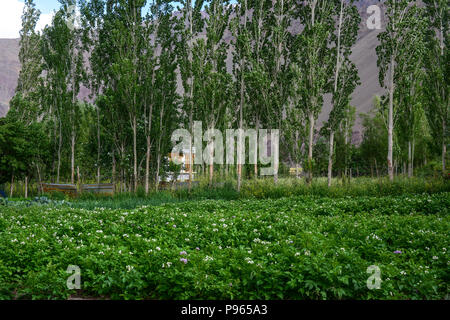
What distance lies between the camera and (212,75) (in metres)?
15.2

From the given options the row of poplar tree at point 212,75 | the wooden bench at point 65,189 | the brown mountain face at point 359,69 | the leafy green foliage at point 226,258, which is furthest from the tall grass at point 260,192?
the brown mountain face at point 359,69

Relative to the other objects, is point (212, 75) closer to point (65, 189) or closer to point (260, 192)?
point (260, 192)

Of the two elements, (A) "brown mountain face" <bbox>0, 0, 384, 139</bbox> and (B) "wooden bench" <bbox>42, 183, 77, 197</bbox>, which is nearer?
(B) "wooden bench" <bbox>42, 183, 77, 197</bbox>

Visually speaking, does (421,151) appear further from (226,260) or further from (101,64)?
(226,260)

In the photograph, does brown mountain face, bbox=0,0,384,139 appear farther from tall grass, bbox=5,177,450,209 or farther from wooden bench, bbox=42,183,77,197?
wooden bench, bbox=42,183,77,197

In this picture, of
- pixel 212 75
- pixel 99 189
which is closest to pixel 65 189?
pixel 99 189

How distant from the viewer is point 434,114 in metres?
18.8

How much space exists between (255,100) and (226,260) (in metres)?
14.2

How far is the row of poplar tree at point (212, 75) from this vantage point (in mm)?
15156

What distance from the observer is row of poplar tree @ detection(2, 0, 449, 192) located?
15156 mm

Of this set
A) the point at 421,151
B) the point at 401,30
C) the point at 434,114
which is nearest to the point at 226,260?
the point at 401,30

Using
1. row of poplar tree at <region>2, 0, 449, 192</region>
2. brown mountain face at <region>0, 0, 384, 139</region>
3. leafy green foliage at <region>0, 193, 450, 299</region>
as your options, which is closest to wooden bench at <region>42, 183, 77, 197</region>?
row of poplar tree at <region>2, 0, 449, 192</region>

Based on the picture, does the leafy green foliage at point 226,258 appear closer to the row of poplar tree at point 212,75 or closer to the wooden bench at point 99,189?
the wooden bench at point 99,189
